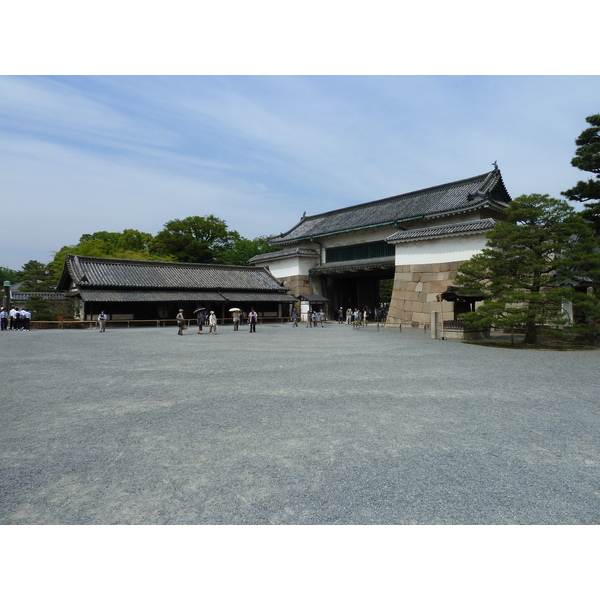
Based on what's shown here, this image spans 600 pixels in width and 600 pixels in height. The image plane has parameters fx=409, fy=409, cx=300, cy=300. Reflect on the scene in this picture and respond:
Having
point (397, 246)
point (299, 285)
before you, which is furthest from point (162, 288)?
point (397, 246)

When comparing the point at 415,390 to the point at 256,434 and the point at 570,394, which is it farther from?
the point at 256,434

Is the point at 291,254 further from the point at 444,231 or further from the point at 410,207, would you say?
the point at 444,231

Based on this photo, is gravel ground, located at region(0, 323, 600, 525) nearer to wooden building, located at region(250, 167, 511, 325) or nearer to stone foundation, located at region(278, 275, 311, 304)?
wooden building, located at region(250, 167, 511, 325)

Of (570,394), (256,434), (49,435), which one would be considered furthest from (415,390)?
(49,435)

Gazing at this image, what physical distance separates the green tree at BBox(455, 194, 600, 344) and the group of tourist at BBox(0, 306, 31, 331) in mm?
24477

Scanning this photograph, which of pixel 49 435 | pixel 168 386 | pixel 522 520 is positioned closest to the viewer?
pixel 522 520

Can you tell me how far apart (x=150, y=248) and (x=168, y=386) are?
4498 centimetres

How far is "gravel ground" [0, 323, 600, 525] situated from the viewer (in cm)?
336

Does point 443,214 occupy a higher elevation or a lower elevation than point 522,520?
higher

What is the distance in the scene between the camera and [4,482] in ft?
12.5

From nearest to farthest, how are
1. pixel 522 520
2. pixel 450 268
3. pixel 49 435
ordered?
pixel 522 520 < pixel 49 435 < pixel 450 268

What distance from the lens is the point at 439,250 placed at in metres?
26.6

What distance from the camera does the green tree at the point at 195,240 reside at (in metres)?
49.0

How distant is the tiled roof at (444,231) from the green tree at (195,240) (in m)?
28.0
